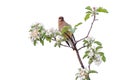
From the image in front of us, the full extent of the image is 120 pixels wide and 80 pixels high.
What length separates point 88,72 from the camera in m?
3.06

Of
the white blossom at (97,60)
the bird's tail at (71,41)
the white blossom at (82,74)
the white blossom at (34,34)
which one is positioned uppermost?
the white blossom at (34,34)

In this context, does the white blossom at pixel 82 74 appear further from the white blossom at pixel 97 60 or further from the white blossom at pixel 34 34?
the white blossom at pixel 34 34

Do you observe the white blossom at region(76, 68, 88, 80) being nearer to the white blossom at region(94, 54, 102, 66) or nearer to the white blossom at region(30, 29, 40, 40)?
the white blossom at region(94, 54, 102, 66)

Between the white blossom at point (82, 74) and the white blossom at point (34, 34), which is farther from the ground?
the white blossom at point (34, 34)

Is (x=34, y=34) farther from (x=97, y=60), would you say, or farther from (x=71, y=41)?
(x=97, y=60)

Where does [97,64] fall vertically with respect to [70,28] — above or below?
below

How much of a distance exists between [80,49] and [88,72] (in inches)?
7.6

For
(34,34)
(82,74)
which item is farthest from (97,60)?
(34,34)

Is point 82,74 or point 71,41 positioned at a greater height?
point 71,41

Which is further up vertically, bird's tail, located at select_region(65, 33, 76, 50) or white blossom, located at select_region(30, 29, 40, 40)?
white blossom, located at select_region(30, 29, 40, 40)

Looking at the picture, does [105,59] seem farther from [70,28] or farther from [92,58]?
[70,28]

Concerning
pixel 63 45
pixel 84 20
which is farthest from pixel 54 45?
pixel 84 20

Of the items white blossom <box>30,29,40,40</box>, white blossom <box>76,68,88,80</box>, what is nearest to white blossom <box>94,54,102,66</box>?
white blossom <box>76,68,88,80</box>

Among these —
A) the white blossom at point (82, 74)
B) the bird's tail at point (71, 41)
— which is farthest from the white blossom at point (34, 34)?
the white blossom at point (82, 74)
